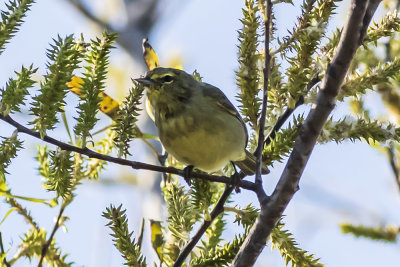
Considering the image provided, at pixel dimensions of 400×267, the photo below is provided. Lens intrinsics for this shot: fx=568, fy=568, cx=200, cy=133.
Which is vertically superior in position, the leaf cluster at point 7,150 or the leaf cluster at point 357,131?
the leaf cluster at point 357,131

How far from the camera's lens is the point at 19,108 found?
64.1 inches

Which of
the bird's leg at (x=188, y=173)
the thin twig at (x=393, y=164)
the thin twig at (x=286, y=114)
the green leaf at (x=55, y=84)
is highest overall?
the thin twig at (x=393, y=164)

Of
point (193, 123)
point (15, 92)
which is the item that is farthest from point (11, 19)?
point (193, 123)

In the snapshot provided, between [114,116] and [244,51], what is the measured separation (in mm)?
525

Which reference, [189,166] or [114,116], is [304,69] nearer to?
[114,116]

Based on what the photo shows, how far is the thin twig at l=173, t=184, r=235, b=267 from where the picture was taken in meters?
1.85

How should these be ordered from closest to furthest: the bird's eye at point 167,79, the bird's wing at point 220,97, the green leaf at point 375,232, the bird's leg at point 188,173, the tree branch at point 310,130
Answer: the tree branch at point 310,130 → the bird's leg at point 188,173 → the green leaf at point 375,232 → the bird's eye at point 167,79 → the bird's wing at point 220,97

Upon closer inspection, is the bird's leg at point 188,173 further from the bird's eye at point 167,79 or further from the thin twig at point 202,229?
the bird's eye at point 167,79

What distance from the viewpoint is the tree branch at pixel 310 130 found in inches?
56.5

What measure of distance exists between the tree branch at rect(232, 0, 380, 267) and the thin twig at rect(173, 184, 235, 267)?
216 mm

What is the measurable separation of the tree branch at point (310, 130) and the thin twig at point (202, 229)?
22cm

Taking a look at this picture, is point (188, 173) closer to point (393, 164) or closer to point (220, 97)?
point (393, 164)

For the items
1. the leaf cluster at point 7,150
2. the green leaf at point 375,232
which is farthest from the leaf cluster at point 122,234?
the green leaf at point 375,232

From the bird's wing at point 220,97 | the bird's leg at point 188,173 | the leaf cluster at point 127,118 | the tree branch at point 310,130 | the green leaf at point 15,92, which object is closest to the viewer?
the tree branch at point 310,130
